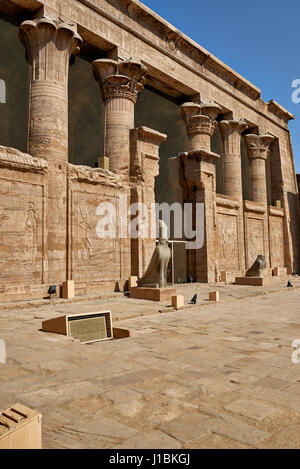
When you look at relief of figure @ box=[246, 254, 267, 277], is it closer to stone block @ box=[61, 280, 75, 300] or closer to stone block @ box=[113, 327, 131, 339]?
stone block @ box=[61, 280, 75, 300]

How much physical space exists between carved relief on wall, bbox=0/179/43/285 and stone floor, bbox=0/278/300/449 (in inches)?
176

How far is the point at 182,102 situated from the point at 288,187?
11096mm

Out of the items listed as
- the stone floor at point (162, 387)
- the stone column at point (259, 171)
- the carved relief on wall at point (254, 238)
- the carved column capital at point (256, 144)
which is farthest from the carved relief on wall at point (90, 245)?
the carved column capital at point (256, 144)

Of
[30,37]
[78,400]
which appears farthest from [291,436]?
[30,37]

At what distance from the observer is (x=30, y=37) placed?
12180mm

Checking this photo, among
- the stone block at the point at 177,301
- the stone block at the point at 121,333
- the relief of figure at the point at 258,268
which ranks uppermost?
the relief of figure at the point at 258,268

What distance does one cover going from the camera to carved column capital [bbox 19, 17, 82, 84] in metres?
12.0

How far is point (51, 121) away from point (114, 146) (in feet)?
10.5

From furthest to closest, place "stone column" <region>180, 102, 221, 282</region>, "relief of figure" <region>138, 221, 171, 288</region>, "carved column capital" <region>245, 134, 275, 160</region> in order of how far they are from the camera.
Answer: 1. "carved column capital" <region>245, 134, 275, 160</region>
2. "stone column" <region>180, 102, 221, 282</region>
3. "relief of figure" <region>138, 221, 171, 288</region>

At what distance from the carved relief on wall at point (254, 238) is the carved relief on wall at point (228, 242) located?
1.41 m

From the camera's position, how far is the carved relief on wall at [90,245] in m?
12.3

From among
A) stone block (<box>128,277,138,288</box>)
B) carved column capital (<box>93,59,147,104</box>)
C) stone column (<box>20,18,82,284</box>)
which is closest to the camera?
stone column (<box>20,18,82,284</box>)

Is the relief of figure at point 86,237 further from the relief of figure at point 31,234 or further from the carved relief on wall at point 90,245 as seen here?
the relief of figure at point 31,234

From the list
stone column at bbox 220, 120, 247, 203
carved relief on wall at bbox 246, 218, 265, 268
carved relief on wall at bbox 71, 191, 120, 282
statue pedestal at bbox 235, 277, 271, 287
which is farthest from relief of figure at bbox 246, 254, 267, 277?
carved relief on wall at bbox 71, 191, 120, 282
